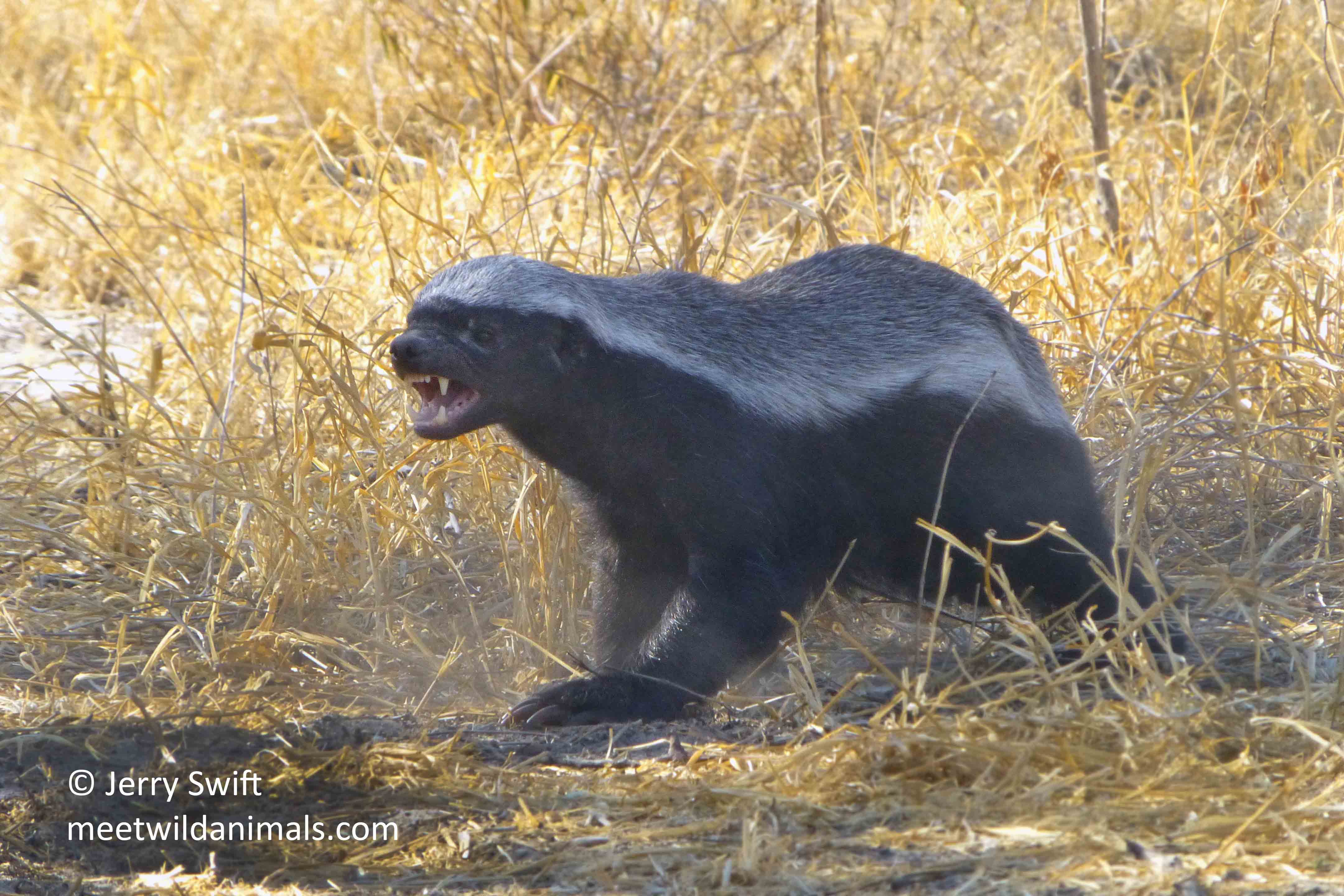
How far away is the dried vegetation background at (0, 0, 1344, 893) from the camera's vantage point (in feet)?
8.57

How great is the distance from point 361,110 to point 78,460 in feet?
13.1

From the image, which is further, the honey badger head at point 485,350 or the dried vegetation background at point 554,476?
the honey badger head at point 485,350

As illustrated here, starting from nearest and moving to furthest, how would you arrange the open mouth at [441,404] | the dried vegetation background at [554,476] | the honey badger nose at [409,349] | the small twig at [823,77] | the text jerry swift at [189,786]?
the dried vegetation background at [554,476], the text jerry swift at [189,786], the honey badger nose at [409,349], the open mouth at [441,404], the small twig at [823,77]

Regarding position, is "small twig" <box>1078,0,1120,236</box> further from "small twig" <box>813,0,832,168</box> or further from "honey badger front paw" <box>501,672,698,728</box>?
"honey badger front paw" <box>501,672,698,728</box>

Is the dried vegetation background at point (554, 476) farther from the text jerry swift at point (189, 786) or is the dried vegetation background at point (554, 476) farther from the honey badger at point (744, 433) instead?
the honey badger at point (744, 433)

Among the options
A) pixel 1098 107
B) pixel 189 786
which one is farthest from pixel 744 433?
pixel 1098 107

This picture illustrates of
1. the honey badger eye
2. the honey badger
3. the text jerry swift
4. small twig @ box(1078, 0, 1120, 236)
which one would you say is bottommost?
the text jerry swift

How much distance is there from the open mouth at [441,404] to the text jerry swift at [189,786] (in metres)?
0.85

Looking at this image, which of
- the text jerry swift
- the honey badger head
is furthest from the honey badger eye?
the text jerry swift

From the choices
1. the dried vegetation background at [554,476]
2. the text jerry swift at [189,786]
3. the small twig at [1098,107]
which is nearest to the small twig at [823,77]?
the dried vegetation background at [554,476]

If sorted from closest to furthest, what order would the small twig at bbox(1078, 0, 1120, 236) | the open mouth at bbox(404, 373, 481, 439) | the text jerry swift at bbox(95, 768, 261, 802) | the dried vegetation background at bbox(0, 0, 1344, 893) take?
the dried vegetation background at bbox(0, 0, 1344, 893)
the text jerry swift at bbox(95, 768, 261, 802)
the open mouth at bbox(404, 373, 481, 439)
the small twig at bbox(1078, 0, 1120, 236)

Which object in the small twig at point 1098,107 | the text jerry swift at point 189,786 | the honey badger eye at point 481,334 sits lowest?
the text jerry swift at point 189,786

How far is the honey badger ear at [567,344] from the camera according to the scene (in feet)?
10.9

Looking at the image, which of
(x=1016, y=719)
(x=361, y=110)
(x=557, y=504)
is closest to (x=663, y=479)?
(x=557, y=504)
